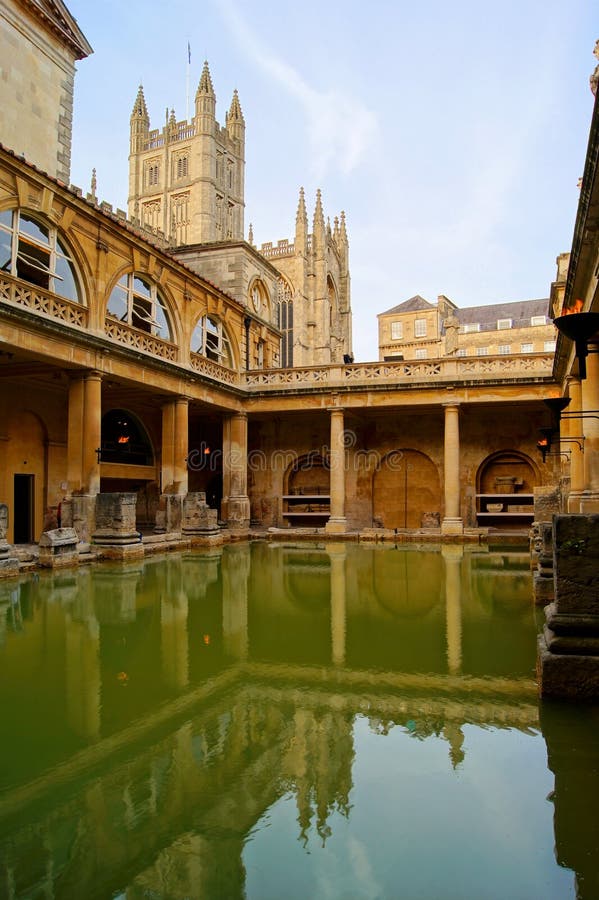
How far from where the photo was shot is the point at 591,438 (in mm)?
11094

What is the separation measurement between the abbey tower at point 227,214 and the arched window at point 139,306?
101 ft

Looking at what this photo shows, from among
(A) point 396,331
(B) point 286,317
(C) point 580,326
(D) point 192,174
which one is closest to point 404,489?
(C) point 580,326

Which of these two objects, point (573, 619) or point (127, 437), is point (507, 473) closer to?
point (127, 437)

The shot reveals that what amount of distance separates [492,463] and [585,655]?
19453 millimetres

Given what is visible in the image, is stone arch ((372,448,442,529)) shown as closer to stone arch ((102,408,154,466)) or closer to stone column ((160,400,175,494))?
stone arch ((102,408,154,466))

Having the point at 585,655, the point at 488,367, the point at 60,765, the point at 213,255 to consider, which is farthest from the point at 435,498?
the point at 60,765

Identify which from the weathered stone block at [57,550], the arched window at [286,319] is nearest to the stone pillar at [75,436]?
the weathered stone block at [57,550]

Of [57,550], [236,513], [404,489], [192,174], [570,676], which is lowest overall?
[570,676]

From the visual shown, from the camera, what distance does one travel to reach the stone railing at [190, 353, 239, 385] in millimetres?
19284

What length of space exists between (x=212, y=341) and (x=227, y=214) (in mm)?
51305

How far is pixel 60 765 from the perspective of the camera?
3250 millimetres

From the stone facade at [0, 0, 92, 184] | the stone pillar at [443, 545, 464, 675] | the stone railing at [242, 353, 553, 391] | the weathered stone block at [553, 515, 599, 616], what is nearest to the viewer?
the weathered stone block at [553, 515, 599, 616]

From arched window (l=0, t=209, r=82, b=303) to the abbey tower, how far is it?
3386 centimetres

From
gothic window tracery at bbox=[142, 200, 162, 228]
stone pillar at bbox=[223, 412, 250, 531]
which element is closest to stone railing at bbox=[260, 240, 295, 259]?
gothic window tracery at bbox=[142, 200, 162, 228]
